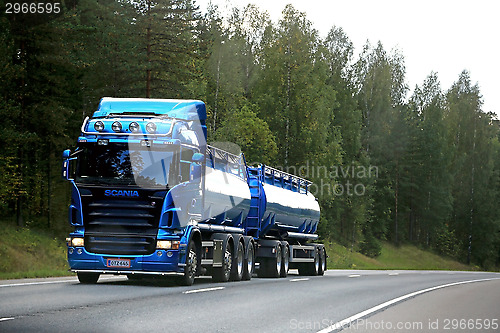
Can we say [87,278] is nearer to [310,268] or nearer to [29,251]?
[310,268]

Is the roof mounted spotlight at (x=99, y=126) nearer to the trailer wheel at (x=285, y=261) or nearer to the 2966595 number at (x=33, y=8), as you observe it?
the trailer wheel at (x=285, y=261)

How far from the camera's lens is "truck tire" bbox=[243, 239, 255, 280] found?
74.3 ft

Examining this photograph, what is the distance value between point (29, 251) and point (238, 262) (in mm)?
13721

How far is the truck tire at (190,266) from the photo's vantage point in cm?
1792

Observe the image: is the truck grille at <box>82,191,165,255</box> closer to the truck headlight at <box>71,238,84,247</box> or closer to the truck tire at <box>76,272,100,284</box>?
the truck headlight at <box>71,238,84,247</box>

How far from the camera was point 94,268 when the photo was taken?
17.1 meters

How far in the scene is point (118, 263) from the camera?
1705 cm

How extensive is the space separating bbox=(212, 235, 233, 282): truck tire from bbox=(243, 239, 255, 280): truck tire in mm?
1195

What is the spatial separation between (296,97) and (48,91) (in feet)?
63.8

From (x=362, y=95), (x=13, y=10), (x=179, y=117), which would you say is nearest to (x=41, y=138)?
(x=13, y=10)

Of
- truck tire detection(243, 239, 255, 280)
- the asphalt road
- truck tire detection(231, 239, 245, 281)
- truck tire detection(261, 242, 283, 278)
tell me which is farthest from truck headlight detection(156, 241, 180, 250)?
truck tire detection(261, 242, 283, 278)

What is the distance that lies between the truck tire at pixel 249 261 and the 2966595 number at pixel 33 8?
21250mm

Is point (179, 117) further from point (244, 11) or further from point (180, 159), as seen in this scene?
point (244, 11)

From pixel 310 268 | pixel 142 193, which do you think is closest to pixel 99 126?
pixel 142 193
